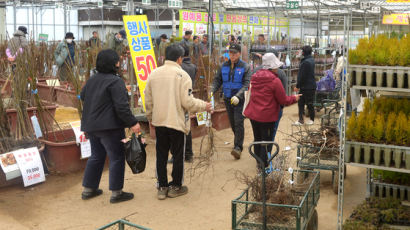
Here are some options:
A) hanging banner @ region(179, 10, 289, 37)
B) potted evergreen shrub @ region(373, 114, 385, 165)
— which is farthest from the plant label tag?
hanging banner @ region(179, 10, 289, 37)

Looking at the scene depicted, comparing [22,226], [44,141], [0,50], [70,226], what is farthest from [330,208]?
[0,50]

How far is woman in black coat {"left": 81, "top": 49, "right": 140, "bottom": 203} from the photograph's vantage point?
403cm

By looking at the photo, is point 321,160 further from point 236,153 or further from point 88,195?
point 88,195

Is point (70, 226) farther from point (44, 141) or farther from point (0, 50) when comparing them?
point (0, 50)

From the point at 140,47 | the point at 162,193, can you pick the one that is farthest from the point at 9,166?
the point at 140,47

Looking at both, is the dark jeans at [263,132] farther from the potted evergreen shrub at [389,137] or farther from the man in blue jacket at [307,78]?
the man in blue jacket at [307,78]

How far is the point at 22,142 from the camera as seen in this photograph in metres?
4.94

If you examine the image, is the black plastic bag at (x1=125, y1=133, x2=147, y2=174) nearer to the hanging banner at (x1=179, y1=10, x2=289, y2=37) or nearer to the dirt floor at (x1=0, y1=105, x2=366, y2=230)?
the dirt floor at (x1=0, y1=105, x2=366, y2=230)

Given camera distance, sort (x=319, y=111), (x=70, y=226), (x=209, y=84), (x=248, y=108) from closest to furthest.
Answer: (x=70, y=226) < (x=248, y=108) < (x=209, y=84) < (x=319, y=111)

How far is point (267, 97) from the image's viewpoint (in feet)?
15.3

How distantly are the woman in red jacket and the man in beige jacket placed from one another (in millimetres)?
633

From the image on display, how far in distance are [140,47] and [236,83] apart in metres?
1.28

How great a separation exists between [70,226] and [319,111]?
22.2ft

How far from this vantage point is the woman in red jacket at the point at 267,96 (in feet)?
15.1
